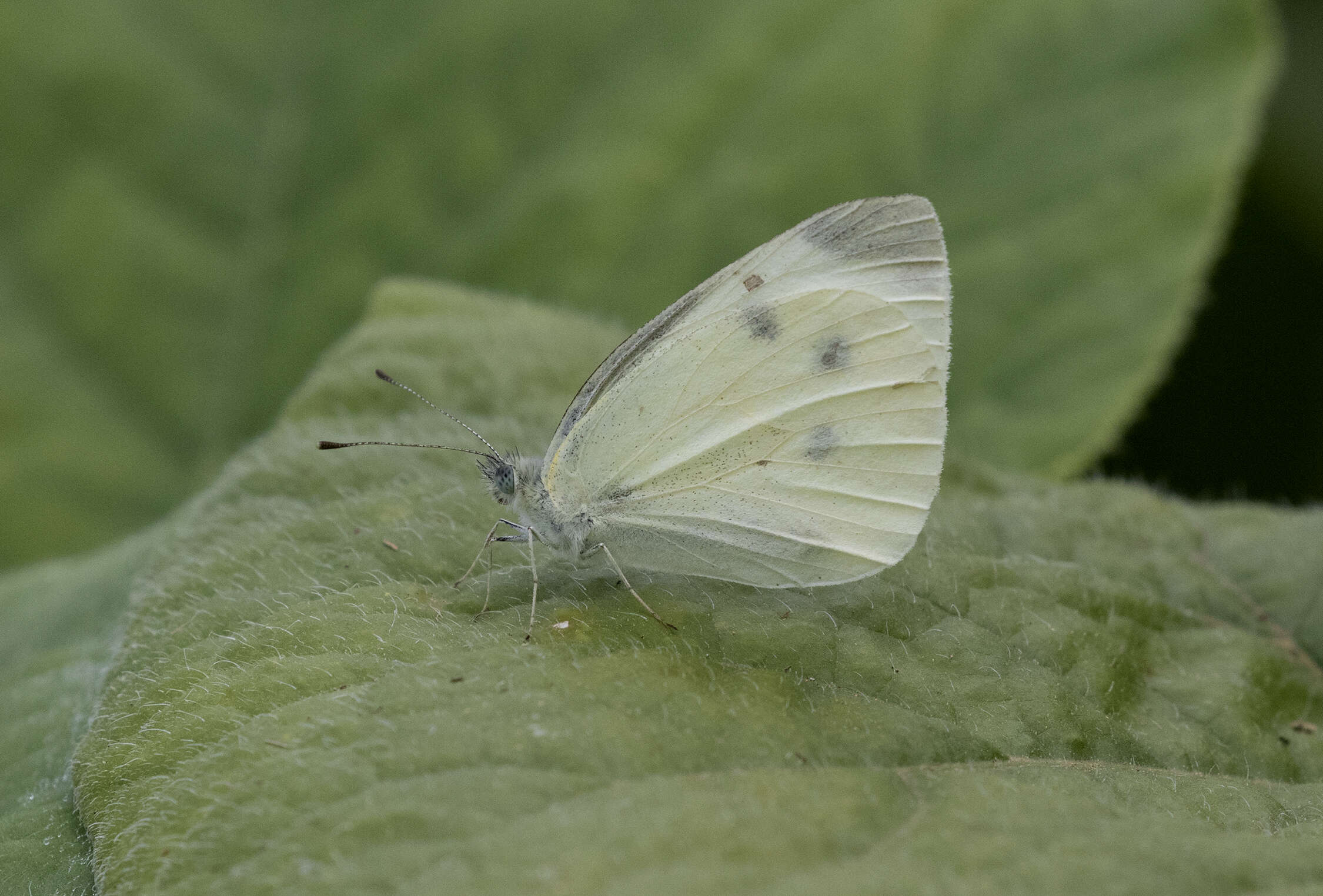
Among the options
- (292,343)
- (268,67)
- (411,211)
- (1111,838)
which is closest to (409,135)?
(411,211)

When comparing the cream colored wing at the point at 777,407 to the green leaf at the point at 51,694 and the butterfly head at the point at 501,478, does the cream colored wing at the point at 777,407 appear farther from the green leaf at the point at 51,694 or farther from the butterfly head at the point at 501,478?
the green leaf at the point at 51,694

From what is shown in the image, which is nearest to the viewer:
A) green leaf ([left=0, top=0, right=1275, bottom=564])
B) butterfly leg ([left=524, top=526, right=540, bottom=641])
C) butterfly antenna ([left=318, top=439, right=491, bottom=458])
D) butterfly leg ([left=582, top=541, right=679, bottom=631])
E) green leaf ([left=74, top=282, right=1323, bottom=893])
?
green leaf ([left=74, top=282, right=1323, bottom=893])

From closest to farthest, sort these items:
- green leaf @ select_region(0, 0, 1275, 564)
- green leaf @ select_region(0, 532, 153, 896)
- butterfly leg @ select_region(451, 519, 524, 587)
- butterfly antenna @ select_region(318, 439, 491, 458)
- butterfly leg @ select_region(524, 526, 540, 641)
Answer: green leaf @ select_region(0, 532, 153, 896), butterfly leg @ select_region(524, 526, 540, 641), butterfly leg @ select_region(451, 519, 524, 587), butterfly antenna @ select_region(318, 439, 491, 458), green leaf @ select_region(0, 0, 1275, 564)

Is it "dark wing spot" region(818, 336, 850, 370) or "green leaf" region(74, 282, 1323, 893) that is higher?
"dark wing spot" region(818, 336, 850, 370)

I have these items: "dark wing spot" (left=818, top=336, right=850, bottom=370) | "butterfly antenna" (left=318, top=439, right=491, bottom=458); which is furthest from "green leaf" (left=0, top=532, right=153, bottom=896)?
"dark wing spot" (left=818, top=336, right=850, bottom=370)

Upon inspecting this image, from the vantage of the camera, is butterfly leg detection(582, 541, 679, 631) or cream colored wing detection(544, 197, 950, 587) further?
cream colored wing detection(544, 197, 950, 587)

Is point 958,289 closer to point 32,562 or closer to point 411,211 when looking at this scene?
point 411,211

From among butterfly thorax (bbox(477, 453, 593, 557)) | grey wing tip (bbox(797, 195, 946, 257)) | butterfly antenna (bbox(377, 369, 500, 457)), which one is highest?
grey wing tip (bbox(797, 195, 946, 257))

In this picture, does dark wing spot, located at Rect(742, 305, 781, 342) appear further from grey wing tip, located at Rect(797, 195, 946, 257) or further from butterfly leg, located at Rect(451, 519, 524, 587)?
butterfly leg, located at Rect(451, 519, 524, 587)
